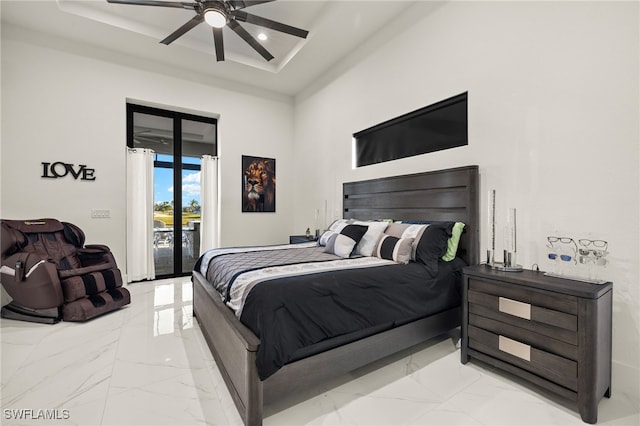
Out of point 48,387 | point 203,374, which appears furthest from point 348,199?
point 48,387

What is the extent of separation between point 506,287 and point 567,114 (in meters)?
1.33

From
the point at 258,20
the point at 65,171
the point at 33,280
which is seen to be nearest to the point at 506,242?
the point at 258,20

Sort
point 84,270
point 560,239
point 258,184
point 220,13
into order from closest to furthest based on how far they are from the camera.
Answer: point 560,239 → point 220,13 → point 84,270 → point 258,184

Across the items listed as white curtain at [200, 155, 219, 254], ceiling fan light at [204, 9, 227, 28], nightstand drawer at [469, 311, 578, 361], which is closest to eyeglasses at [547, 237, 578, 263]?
nightstand drawer at [469, 311, 578, 361]

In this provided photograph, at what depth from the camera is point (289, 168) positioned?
571cm

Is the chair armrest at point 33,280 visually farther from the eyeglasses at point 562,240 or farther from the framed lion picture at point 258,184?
the eyeglasses at point 562,240

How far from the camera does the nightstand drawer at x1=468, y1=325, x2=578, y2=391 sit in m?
1.64

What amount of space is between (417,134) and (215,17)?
2378mm

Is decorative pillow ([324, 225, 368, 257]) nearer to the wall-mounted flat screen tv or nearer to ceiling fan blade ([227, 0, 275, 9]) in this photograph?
the wall-mounted flat screen tv

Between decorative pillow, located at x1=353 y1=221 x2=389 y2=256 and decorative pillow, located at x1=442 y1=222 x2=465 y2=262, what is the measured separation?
597 mm

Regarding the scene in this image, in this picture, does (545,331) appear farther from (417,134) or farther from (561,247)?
(417,134)

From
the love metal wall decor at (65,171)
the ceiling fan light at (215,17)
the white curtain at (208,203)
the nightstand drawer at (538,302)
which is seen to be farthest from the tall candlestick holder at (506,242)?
the love metal wall decor at (65,171)

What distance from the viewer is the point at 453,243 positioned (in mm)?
2588

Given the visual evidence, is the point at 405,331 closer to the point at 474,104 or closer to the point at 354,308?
the point at 354,308
